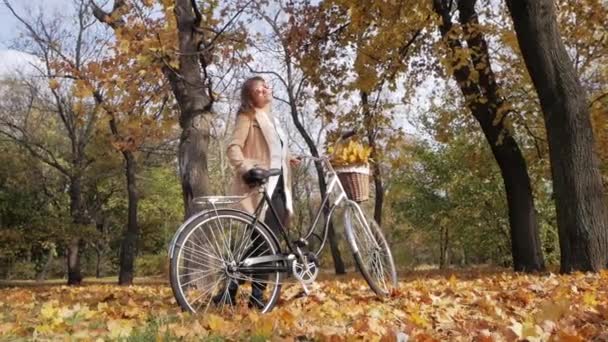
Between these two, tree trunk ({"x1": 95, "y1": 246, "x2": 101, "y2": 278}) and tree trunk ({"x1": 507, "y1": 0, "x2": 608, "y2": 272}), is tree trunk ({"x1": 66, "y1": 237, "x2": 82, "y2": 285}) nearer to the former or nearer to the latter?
tree trunk ({"x1": 95, "y1": 246, "x2": 101, "y2": 278})

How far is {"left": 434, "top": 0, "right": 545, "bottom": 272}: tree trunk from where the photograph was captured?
10797 mm

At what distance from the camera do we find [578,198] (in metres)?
7.02

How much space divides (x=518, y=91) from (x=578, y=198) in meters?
10.3

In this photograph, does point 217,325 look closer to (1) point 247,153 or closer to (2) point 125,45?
(1) point 247,153

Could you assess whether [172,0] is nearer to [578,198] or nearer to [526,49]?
[526,49]

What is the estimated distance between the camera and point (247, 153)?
15.0 feet

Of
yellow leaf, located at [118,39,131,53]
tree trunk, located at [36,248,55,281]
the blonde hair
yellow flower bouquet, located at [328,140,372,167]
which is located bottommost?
tree trunk, located at [36,248,55,281]

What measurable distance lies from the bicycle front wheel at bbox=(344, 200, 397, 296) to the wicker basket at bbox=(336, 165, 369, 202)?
0.07 m

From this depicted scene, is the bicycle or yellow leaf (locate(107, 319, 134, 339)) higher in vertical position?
A: the bicycle

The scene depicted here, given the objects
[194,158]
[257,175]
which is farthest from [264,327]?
[194,158]

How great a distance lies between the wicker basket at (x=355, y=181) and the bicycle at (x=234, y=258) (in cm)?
Result: 31

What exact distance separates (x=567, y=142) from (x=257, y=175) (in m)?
4.54

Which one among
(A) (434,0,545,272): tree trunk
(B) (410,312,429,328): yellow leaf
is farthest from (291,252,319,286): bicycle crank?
(A) (434,0,545,272): tree trunk

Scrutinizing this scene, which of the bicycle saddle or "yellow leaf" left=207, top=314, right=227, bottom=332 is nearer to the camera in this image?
"yellow leaf" left=207, top=314, right=227, bottom=332
